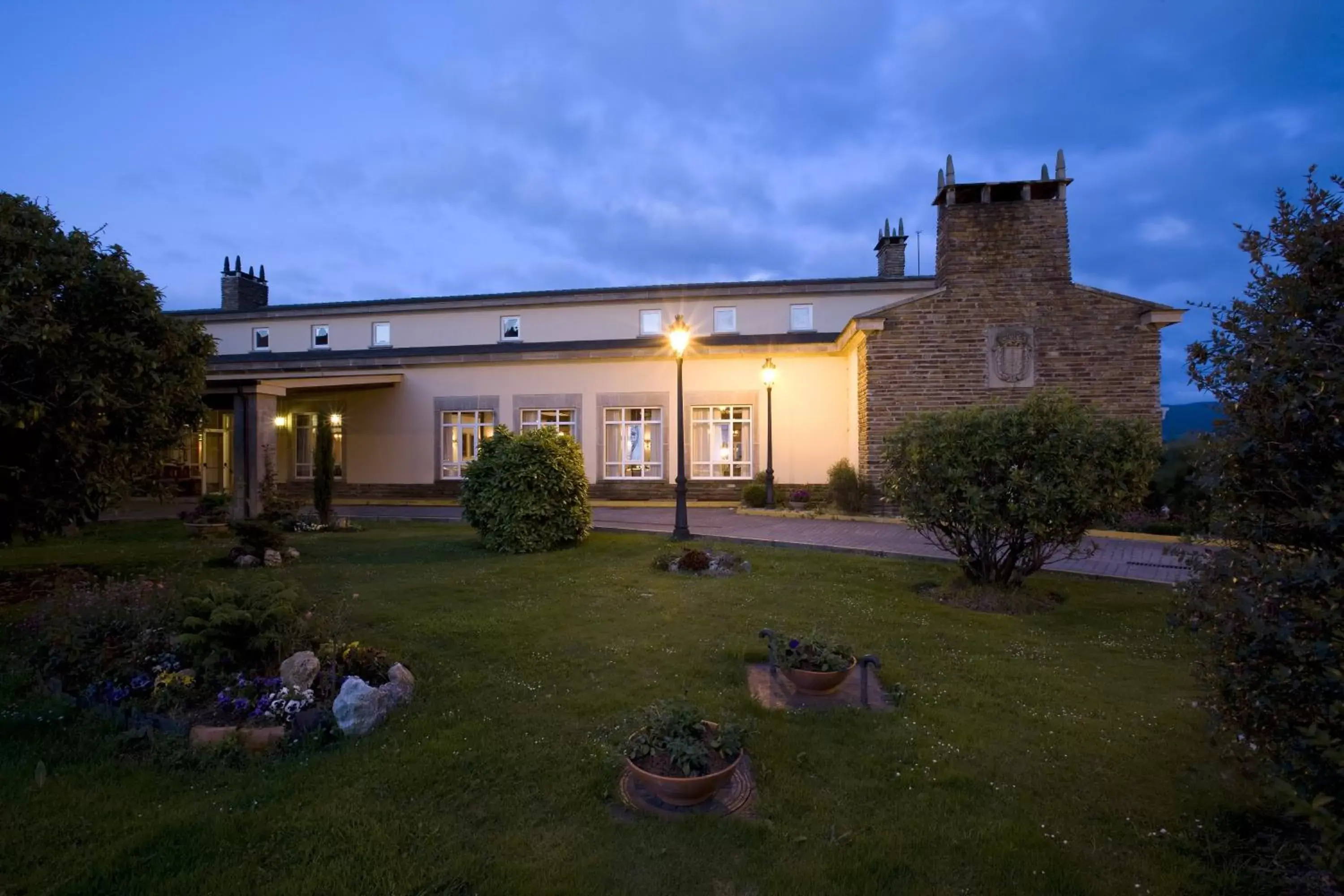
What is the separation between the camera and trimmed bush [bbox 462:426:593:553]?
1076 centimetres

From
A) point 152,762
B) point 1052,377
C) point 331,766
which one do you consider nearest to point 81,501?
point 152,762

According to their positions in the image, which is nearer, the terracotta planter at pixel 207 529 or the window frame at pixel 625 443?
the terracotta planter at pixel 207 529

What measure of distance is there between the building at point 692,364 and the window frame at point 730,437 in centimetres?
5

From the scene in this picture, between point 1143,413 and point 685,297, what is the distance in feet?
41.0

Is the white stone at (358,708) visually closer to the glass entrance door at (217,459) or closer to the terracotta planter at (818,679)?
the terracotta planter at (818,679)

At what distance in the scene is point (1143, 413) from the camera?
47.8 feet

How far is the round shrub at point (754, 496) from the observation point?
17266 millimetres

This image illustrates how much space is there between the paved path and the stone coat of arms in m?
4.07

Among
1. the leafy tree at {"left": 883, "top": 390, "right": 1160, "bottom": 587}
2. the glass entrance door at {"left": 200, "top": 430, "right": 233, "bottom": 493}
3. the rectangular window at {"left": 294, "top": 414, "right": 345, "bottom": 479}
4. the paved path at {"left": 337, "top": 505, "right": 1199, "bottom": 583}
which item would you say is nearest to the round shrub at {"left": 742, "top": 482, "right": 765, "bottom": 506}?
the paved path at {"left": 337, "top": 505, "right": 1199, "bottom": 583}

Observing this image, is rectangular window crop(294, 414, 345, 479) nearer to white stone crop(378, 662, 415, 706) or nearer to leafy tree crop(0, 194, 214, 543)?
leafy tree crop(0, 194, 214, 543)

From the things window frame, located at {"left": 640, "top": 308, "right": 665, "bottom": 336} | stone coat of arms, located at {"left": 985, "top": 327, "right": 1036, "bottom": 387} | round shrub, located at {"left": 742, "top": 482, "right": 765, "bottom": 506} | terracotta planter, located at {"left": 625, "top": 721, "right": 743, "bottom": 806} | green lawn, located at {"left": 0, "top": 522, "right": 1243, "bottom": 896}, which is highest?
window frame, located at {"left": 640, "top": 308, "right": 665, "bottom": 336}

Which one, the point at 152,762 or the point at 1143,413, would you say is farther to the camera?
the point at 1143,413

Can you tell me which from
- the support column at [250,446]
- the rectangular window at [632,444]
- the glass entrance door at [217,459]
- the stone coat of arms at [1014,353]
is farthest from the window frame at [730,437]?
the glass entrance door at [217,459]

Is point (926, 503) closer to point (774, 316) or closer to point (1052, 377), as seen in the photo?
point (1052, 377)
